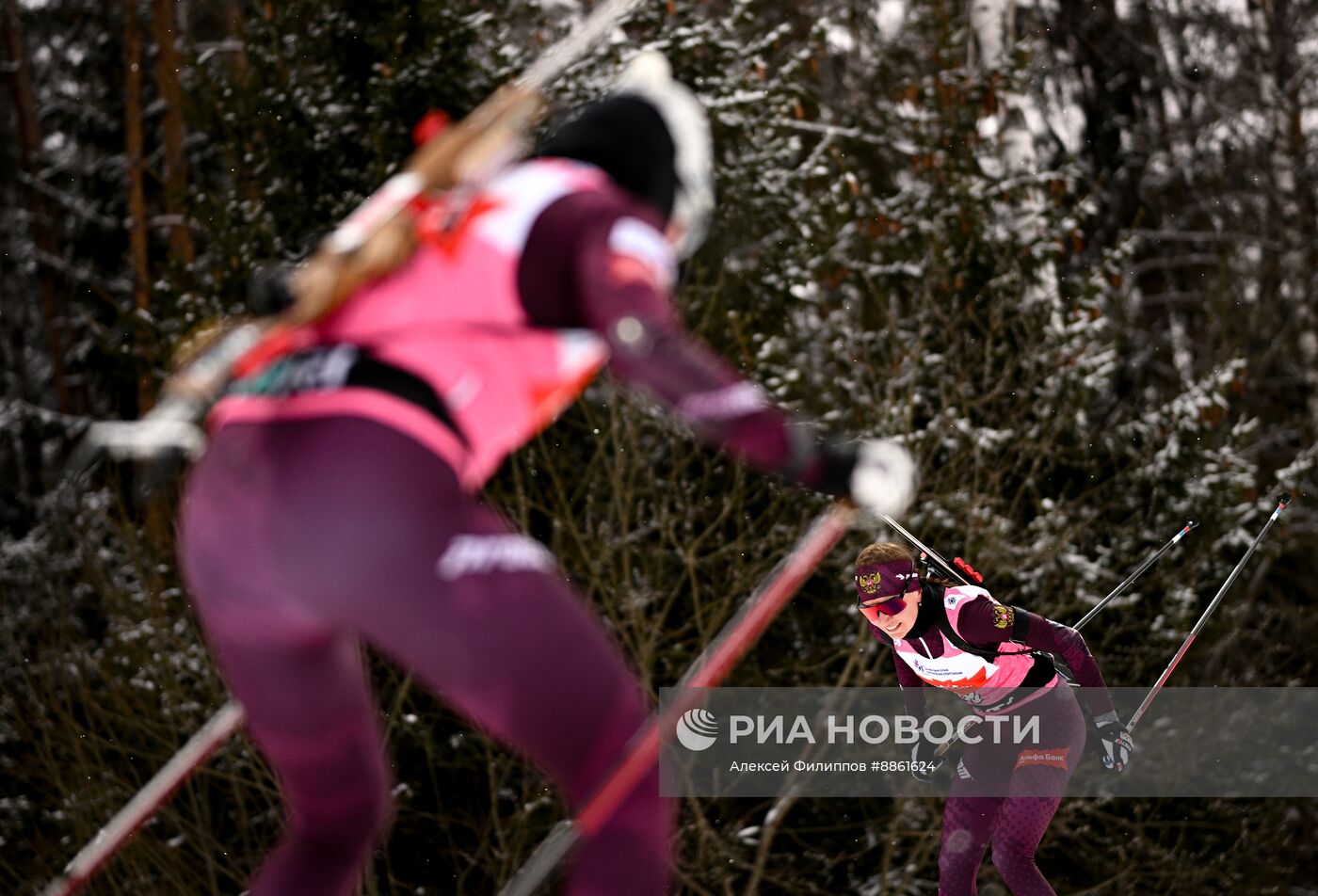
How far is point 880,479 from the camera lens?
179cm

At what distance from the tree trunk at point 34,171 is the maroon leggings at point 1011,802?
477 inches

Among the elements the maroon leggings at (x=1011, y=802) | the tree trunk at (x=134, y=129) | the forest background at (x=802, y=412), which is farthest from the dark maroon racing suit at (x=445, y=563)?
the tree trunk at (x=134, y=129)

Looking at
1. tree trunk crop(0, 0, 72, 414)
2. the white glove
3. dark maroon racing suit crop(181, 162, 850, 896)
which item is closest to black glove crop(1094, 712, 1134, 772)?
the white glove

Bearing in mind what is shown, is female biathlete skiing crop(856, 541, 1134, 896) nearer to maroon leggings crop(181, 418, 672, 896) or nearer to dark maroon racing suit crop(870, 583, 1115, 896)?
dark maroon racing suit crop(870, 583, 1115, 896)

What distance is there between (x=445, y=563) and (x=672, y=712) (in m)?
0.60

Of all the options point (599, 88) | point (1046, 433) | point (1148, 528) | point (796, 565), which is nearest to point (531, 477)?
point (599, 88)

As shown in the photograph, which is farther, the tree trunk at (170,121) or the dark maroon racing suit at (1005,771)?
the tree trunk at (170,121)

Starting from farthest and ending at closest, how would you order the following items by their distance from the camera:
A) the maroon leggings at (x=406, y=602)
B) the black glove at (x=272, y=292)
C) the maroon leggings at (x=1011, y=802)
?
the maroon leggings at (x=1011, y=802)
the black glove at (x=272, y=292)
the maroon leggings at (x=406, y=602)

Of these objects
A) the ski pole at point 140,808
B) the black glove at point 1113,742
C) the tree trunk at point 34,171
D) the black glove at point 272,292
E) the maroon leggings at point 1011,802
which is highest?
the black glove at point 272,292

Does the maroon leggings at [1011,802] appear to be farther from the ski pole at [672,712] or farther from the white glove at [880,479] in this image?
the white glove at [880,479]

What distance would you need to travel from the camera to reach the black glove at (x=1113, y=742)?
3.31 metres

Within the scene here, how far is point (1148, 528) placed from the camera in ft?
31.8

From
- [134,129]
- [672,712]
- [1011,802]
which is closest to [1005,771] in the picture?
[1011,802]

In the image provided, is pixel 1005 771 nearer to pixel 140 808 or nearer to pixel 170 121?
pixel 140 808
